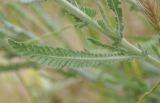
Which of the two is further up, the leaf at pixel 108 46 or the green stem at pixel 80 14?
the green stem at pixel 80 14

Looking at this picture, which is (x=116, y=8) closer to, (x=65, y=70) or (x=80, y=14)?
(x=80, y=14)

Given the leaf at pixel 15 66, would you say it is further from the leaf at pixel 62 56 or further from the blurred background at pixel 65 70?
the leaf at pixel 62 56

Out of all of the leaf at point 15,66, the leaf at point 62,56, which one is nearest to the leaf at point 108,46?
the leaf at point 62,56

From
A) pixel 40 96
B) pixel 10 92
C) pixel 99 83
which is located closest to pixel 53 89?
pixel 40 96

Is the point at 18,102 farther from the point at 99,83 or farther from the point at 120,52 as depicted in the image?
the point at 120,52

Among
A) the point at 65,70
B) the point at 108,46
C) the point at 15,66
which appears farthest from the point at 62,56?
the point at 65,70

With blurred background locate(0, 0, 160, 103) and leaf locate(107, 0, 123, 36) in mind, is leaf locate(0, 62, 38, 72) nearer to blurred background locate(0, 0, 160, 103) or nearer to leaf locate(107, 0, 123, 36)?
blurred background locate(0, 0, 160, 103)
